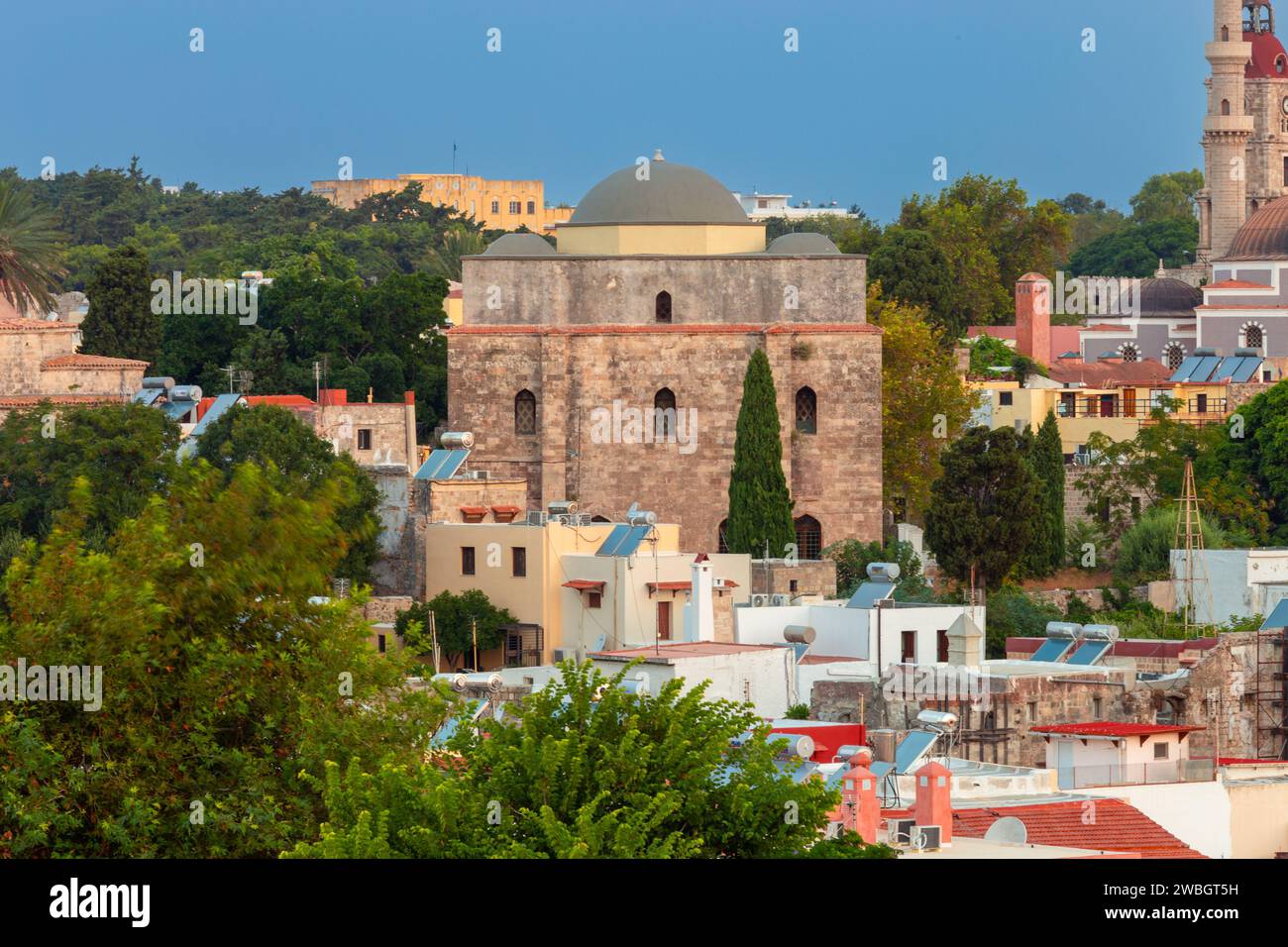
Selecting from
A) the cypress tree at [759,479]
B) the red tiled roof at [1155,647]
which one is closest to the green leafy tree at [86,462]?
the cypress tree at [759,479]

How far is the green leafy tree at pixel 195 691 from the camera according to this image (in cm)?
2036

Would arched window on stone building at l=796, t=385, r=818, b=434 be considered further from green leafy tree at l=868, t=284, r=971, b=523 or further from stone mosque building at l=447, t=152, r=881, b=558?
green leafy tree at l=868, t=284, r=971, b=523

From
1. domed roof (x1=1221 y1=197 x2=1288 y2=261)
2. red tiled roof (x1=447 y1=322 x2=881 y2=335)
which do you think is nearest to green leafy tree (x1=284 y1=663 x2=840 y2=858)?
red tiled roof (x1=447 y1=322 x2=881 y2=335)

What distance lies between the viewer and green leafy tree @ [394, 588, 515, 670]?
40531 millimetres

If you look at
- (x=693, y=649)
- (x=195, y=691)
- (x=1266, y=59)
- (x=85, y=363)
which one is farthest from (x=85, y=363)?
(x=1266, y=59)

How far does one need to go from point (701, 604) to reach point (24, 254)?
2371 centimetres

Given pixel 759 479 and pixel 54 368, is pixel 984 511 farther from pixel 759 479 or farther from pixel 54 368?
pixel 54 368

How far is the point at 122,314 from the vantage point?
190 ft

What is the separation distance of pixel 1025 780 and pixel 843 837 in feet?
26.0

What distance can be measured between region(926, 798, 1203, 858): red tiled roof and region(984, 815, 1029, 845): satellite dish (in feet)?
0.21

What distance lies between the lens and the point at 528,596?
4134 centimetres
